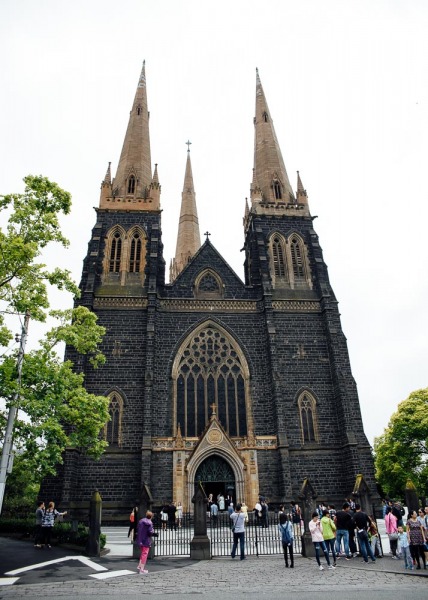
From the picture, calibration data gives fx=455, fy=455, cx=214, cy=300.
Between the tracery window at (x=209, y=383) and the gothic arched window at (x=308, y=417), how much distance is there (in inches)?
131

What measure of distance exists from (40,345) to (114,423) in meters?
11.6

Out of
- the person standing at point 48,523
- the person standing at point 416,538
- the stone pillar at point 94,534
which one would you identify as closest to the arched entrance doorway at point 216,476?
the person standing at point 48,523

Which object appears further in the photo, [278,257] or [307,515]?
[278,257]

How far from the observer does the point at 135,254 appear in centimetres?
3112

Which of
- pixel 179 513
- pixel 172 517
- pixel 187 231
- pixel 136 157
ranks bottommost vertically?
pixel 172 517

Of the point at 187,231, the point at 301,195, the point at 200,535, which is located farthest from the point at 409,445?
the point at 187,231

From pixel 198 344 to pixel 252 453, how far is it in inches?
285

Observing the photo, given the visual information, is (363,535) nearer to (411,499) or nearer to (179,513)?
(411,499)

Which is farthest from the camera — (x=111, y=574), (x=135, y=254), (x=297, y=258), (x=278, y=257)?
(x=297, y=258)

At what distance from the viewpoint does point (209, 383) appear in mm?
27266

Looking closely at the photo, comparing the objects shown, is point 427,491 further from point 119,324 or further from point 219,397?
point 119,324

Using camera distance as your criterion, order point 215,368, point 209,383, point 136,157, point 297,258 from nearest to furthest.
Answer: point 209,383 → point 215,368 → point 297,258 → point 136,157

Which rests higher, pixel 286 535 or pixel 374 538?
pixel 286 535

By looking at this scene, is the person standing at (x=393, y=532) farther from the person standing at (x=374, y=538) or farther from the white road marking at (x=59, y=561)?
the white road marking at (x=59, y=561)
